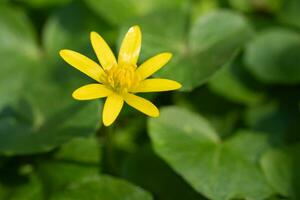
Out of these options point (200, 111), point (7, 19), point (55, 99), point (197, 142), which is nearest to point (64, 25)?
point (7, 19)

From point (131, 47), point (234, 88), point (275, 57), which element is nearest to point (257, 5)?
point (275, 57)

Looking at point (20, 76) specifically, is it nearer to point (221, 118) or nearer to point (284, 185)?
point (221, 118)

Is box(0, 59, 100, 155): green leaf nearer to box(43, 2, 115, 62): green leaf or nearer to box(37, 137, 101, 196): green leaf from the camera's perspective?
box(37, 137, 101, 196): green leaf

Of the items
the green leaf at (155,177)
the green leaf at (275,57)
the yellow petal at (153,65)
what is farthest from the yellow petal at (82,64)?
the green leaf at (275,57)

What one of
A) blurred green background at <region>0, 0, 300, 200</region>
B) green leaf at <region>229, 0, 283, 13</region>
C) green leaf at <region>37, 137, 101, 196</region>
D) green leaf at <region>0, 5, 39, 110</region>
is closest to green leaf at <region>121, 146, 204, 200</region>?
blurred green background at <region>0, 0, 300, 200</region>

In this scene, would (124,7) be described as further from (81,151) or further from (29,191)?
(29,191)

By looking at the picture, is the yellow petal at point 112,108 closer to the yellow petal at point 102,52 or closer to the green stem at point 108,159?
the yellow petal at point 102,52

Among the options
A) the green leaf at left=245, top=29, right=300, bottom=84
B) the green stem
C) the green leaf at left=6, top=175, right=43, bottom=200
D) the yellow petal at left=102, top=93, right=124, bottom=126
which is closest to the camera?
the yellow petal at left=102, top=93, right=124, bottom=126
